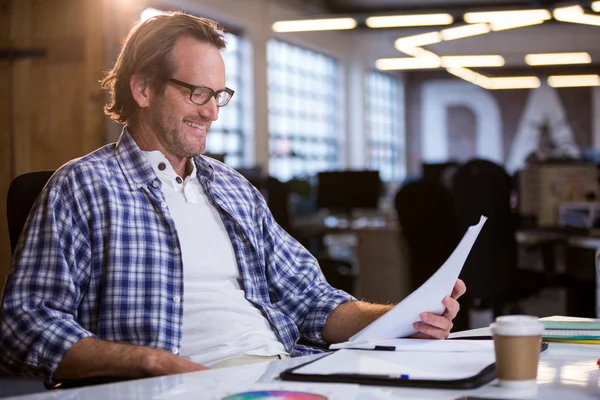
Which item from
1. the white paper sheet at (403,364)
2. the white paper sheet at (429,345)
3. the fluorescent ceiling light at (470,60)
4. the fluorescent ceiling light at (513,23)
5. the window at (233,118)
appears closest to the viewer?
the white paper sheet at (403,364)

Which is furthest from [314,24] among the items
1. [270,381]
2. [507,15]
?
[270,381]

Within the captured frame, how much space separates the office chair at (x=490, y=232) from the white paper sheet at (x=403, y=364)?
3141mm

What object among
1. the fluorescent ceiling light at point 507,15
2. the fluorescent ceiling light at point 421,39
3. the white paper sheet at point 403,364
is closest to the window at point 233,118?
the fluorescent ceiling light at point 421,39

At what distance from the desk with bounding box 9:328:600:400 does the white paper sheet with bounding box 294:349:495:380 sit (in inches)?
2.0

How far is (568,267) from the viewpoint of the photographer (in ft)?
17.0

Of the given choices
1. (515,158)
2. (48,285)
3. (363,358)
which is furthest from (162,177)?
(515,158)

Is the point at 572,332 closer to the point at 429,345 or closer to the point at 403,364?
the point at 429,345

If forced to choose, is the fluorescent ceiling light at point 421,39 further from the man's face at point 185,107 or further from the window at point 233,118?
the man's face at point 185,107

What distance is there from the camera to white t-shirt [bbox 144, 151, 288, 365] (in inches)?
70.1

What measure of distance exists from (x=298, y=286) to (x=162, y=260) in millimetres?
374

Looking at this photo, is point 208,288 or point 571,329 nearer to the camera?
point 571,329

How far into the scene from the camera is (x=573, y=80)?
1458cm

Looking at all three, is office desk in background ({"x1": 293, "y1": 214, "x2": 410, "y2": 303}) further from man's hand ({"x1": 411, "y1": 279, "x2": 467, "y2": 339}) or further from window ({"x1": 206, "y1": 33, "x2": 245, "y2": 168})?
man's hand ({"x1": 411, "y1": 279, "x2": 467, "y2": 339})

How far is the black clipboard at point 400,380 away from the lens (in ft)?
3.64
